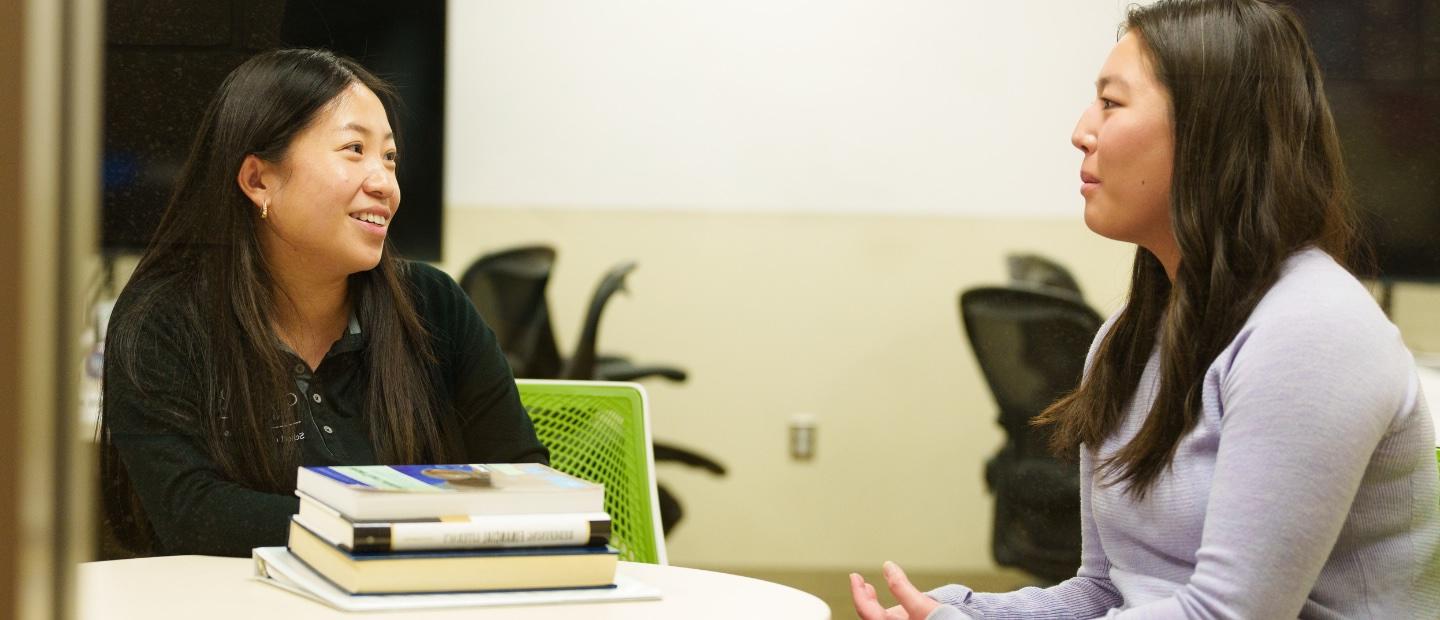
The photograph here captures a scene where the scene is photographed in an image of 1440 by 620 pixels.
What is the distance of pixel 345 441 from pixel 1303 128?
3.96 feet

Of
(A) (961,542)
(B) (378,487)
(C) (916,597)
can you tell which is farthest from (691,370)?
(B) (378,487)

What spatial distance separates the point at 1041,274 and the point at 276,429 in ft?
4.65

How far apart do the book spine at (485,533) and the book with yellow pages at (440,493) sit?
12 mm

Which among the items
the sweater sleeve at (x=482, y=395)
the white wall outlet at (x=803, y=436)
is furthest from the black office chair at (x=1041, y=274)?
the sweater sleeve at (x=482, y=395)

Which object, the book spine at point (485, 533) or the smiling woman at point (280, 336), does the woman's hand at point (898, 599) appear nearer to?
the book spine at point (485, 533)

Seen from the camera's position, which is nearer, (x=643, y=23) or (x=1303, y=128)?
(x=1303, y=128)

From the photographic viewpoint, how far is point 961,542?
2.33 meters

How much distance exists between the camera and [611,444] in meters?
1.91

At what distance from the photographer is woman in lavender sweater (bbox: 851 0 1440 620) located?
1067mm

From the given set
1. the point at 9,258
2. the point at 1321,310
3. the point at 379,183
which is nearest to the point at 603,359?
the point at 379,183

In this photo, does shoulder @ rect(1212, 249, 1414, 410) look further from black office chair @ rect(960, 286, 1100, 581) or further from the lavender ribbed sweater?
black office chair @ rect(960, 286, 1100, 581)

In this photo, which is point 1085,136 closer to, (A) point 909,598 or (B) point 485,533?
(A) point 909,598

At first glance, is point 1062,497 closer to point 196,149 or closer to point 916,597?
point 916,597

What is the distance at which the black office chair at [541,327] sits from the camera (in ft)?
7.27
